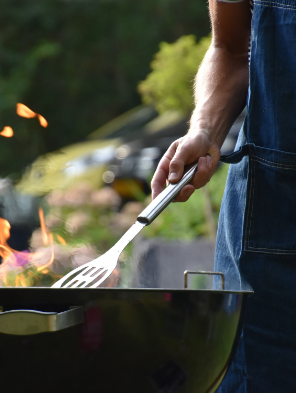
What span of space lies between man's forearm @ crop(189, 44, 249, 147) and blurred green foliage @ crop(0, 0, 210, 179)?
39.4ft

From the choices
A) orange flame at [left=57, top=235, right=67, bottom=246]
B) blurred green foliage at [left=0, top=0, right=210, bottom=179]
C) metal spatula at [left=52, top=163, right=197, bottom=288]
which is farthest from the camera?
blurred green foliage at [left=0, top=0, right=210, bottom=179]

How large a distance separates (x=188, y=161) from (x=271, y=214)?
19 centimetres

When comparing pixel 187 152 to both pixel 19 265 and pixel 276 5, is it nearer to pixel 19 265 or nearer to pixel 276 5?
pixel 276 5

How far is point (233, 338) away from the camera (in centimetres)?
74

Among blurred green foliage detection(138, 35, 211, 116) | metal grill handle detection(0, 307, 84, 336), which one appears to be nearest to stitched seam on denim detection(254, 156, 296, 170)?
metal grill handle detection(0, 307, 84, 336)

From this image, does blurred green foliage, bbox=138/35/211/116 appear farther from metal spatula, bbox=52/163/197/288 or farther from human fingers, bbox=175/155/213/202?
metal spatula, bbox=52/163/197/288

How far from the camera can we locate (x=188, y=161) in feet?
3.17

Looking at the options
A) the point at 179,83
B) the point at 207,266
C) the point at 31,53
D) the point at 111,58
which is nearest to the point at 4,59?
the point at 31,53

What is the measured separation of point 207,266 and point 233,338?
206cm

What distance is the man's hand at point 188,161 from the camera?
92 cm

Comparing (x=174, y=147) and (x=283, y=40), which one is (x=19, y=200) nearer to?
(x=174, y=147)

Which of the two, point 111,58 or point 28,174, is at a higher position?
point 111,58

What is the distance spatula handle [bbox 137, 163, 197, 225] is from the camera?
2.66 ft

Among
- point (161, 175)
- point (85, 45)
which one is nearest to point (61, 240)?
point (161, 175)
